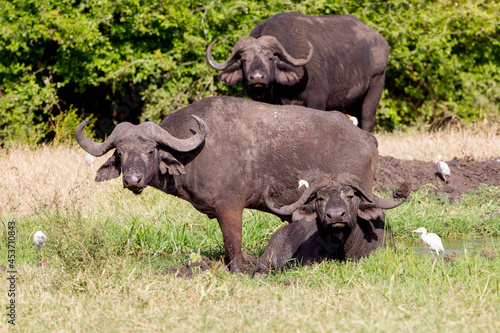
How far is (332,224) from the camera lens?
19.0 ft

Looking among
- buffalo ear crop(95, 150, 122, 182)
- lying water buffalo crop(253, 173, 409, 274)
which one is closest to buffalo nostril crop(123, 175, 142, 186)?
buffalo ear crop(95, 150, 122, 182)

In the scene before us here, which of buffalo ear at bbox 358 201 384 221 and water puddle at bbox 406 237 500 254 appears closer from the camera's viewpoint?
buffalo ear at bbox 358 201 384 221

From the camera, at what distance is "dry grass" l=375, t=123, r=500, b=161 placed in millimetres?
12320

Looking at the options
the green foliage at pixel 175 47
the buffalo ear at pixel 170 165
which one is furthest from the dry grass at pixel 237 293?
the green foliage at pixel 175 47

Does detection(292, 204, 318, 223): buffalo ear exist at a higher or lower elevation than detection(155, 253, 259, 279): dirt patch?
higher

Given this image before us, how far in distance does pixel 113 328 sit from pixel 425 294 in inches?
86.6

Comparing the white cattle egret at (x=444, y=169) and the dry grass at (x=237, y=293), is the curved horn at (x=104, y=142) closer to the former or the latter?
the dry grass at (x=237, y=293)

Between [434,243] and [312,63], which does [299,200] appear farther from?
[312,63]

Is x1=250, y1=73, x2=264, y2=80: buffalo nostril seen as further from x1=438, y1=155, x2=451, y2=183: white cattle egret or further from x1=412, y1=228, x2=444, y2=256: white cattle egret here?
x1=412, y1=228, x2=444, y2=256: white cattle egret

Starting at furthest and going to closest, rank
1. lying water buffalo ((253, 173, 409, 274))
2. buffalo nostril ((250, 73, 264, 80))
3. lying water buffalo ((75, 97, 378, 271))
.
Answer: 1. buffalo nostril ((250, 73, 264, 80))
2. lying water buffalo ((75, 97, 378, 271))
3. lying water buffalo ((253, 173, 409, 274))

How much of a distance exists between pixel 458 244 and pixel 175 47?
8577 mm

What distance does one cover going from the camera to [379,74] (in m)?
12.1

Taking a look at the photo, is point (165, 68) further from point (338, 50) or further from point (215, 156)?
point (215, 156)

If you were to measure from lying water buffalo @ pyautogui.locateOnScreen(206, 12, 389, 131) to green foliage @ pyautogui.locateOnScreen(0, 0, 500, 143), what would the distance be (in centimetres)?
331
